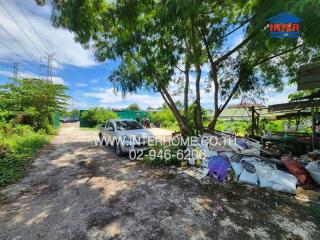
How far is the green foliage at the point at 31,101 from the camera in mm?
12820

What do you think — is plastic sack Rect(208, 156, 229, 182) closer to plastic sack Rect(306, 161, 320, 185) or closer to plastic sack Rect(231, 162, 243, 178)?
plastic sack Rect(231, 162, 243, 178)

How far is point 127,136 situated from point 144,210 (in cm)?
446

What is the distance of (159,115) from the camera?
92.1ft

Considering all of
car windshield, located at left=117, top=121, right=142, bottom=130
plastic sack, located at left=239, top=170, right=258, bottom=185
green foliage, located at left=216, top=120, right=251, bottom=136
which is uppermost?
car windshield, located at left=117, top=121, right=142, bottom=130

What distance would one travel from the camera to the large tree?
6328 mm

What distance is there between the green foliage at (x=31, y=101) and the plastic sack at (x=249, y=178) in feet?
41.1

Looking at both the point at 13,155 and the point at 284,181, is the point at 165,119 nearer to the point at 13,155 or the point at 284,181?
the point at 13,155

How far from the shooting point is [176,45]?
805cm

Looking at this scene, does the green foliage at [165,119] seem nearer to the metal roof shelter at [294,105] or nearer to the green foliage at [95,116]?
the green foliage at [95,116]

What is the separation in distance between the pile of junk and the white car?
2.08m

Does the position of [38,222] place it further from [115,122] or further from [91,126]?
[91,126]

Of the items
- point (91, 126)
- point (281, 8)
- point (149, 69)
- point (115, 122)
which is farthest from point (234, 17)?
point (91, 126)

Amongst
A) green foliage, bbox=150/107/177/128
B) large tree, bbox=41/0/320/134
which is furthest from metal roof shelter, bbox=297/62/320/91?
green foliage, bbox=150/107/177/128

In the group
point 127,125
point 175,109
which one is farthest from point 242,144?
point 127,125
